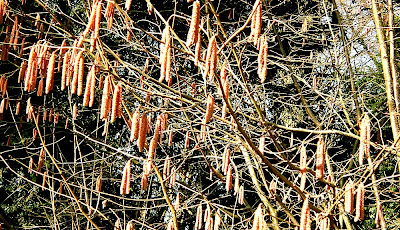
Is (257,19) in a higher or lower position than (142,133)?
higher

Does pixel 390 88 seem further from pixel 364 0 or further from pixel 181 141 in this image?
pixel 181 141

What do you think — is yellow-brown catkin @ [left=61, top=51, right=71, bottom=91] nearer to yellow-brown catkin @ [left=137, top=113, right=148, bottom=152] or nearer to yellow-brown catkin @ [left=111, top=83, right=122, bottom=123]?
yellow-brown catkin @ [left=111, top=83, right=122, bottom=123]

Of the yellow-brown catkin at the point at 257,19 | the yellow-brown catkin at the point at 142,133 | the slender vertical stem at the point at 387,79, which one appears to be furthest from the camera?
the slender vertical stem at the point at 387,79

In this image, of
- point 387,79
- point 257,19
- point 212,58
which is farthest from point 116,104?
point 387,79

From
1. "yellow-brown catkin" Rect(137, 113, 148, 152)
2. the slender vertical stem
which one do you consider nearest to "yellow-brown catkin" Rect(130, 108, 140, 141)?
"yellow-brown catkin" Rect(137, 113, 148, 152)

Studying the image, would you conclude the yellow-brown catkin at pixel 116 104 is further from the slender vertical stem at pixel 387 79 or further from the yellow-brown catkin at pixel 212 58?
the slender vertical stem at pixel 387 79

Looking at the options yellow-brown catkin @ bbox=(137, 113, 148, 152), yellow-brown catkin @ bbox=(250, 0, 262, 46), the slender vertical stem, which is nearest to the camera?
yellow-brown catkin @ bbox=(250, 0, 262, 46)

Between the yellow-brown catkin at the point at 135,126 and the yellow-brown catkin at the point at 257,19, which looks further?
the yellow-brown catkin at the point at 135,126

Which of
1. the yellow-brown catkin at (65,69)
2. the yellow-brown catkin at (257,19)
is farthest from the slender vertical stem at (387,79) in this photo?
the yellow-brown catkin at (65,69)

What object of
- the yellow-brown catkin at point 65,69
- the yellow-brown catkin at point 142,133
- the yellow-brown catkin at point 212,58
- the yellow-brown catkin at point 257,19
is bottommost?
the yellow-brown catkin at point 142,133

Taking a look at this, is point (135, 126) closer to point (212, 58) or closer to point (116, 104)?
point (116, 104)

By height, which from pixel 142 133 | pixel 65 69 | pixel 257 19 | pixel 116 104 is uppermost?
pixel 257 19

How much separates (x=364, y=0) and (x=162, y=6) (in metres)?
3.01

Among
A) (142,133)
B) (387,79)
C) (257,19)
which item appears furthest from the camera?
(387,79)
